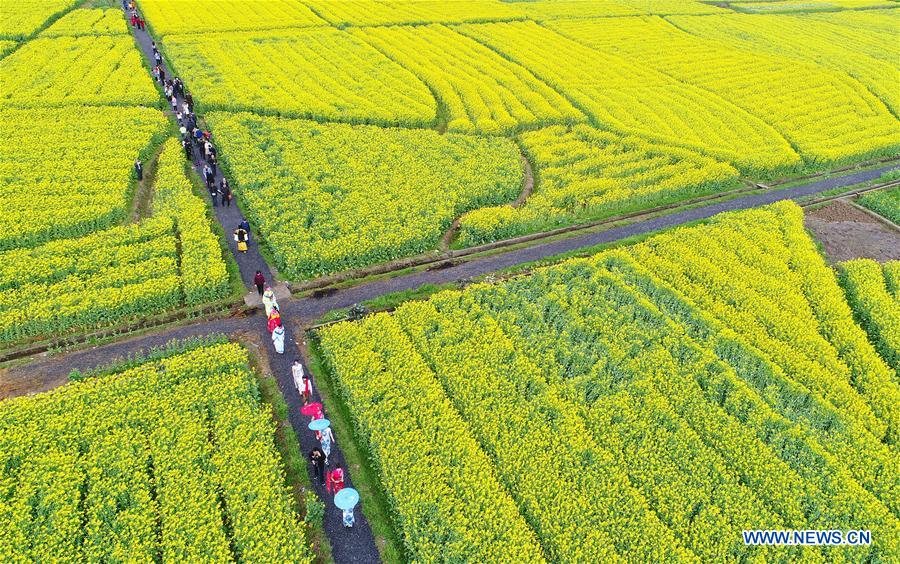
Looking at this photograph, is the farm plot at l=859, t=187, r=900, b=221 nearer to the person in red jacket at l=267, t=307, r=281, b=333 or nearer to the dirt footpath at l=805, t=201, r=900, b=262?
the dirt footpath at l=805, t=201, r=900, b=262

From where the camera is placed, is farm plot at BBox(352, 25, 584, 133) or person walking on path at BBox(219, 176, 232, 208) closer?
person walking on path at BBox(219, 176, 232, 208)

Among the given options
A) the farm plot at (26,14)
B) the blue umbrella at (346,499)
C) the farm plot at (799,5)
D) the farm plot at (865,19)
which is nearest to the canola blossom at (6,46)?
the farm plot at (26,14)

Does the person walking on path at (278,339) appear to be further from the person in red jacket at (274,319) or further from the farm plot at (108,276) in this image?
the farm plot at (108,276)

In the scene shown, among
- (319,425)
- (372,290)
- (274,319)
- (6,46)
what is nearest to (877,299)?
(372,290)

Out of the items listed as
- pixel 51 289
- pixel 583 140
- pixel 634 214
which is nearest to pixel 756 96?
pixel 583 140

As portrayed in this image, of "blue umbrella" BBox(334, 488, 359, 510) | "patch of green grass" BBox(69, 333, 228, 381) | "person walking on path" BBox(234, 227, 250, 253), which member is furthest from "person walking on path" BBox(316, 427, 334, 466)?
"person walking on path" BBox(234, 227, 250, 253)

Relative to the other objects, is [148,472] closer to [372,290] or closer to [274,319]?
[274,319]
